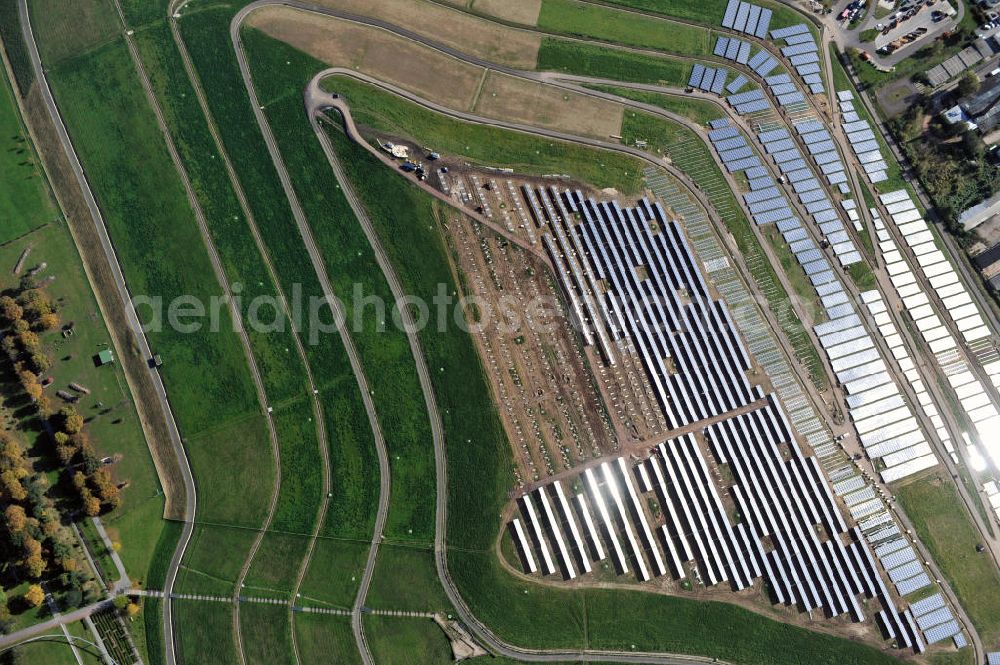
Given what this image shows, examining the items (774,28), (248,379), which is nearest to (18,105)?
(248,379)

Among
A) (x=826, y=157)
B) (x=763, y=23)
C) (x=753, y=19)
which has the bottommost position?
(x=826, y=157)

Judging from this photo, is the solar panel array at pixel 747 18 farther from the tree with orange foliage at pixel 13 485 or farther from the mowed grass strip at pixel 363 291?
the tree with orange foliage at pixel 13 485

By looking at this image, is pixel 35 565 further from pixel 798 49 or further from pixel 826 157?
pixel 798 49

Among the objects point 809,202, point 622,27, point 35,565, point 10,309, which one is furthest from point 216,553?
point 622,27

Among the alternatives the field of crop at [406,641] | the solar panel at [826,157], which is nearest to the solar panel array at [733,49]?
the solar panel at [826,157]

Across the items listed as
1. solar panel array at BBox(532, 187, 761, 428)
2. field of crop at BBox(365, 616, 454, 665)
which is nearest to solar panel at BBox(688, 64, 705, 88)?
solar panel array at BBox(532, 187, 761, 428)
